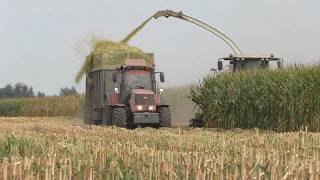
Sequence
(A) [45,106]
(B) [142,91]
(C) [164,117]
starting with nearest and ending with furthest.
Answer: (B) [142,91] < (C) [164,117] < (A) [45,106]

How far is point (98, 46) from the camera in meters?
18.1

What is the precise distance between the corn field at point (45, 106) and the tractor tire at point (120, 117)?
2355 centimetres

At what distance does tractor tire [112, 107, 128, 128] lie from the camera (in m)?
15.3

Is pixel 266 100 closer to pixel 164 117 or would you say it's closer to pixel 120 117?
pixel 164 117

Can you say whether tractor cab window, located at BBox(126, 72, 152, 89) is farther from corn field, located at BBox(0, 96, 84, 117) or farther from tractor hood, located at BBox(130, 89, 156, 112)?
corn field, located at BBox(0, 96, 84, 117)

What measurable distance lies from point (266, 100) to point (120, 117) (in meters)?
4.01

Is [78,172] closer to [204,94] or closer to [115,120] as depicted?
[115,120]

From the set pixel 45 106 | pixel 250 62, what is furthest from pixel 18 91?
pixel 250 62

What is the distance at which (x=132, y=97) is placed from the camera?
15414mm

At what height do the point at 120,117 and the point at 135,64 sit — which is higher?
the point at 135,64

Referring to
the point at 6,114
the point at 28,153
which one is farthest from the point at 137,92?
the point at 6,114

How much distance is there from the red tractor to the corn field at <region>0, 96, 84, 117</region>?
868 inches

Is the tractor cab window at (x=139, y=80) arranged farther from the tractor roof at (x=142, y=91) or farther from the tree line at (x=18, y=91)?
the tree line at (x=18, y=91)

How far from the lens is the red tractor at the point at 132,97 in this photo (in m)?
15.3
